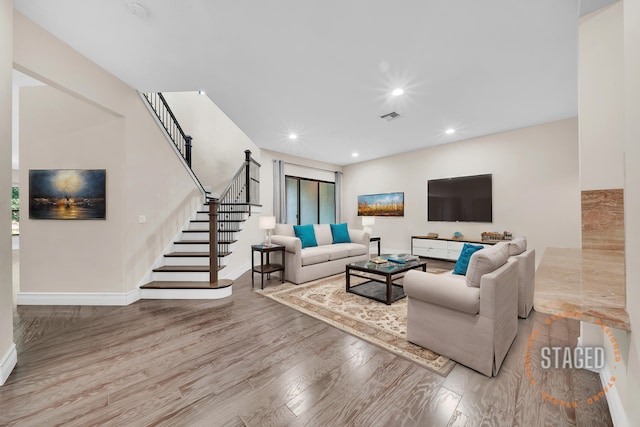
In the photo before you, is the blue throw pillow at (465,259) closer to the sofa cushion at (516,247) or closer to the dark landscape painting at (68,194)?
the sofa cushion at (516,247)

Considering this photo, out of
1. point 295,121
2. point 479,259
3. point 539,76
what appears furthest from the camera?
point 295,121

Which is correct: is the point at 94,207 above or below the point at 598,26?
below

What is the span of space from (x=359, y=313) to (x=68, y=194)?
3.95 metres

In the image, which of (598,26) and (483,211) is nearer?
(598,26)

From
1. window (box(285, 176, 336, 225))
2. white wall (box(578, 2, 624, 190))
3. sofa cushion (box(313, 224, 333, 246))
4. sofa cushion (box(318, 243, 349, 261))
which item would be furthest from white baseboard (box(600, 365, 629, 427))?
window (box(285, 176, 336, 225))

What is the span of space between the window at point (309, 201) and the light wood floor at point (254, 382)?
4.64 m

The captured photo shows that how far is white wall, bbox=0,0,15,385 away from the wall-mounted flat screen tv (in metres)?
6.58

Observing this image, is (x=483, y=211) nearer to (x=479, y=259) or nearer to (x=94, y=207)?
(x=479, y=259)

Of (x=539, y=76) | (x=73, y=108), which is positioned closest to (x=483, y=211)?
(x=539, y=76)

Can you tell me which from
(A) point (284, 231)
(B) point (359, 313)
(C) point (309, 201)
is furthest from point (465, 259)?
(C) point (309, 201)

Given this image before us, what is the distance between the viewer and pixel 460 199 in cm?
560

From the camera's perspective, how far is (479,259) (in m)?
1.88

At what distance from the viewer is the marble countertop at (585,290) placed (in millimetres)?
787

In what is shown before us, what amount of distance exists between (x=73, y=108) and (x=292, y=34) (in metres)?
3.03
